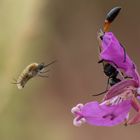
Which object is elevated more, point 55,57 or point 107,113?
point 55,57

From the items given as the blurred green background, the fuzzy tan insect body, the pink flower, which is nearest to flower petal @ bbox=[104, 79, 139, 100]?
the pink flower

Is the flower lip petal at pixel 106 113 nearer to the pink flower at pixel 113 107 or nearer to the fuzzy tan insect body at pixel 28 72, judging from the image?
the pink flower at pixel 113 107

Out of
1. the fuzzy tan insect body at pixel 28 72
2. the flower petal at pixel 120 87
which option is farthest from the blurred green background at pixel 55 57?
the flower petal at pixel 120 87

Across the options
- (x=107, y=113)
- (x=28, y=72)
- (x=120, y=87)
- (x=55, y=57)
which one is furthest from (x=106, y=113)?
(x=55, y=57)

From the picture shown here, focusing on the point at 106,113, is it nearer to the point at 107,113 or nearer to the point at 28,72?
the point at 107,113

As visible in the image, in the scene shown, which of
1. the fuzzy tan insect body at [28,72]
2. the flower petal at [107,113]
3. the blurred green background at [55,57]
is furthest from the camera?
the blurred green background at [55,57]

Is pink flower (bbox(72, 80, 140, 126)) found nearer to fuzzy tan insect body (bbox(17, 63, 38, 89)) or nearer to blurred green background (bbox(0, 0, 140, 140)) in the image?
fuzzy tan insect body (bbox(17, 63, 38, 89))

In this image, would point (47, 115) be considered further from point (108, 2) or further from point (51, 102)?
point (108, 2)

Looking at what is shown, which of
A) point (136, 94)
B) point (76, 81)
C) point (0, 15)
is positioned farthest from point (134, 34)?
point (136, 94)
